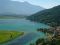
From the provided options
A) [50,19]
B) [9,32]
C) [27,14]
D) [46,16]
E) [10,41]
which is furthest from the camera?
[46,16]

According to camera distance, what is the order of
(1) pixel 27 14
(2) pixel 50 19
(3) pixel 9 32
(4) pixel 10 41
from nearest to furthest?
1. (4) pixel 10 41
2. (3) pixel 9 32
3. (1) pixel 27 14
4. (2) pixel 50 19

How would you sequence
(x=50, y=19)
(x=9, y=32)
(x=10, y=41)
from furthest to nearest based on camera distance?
(x=50, y=19) → (x=9, y=32) → (x=10, y=41)

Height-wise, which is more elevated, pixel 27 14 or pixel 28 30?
pixel 27 14

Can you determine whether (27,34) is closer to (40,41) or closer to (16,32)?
(16,32)

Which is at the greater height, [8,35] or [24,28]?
[24,28]

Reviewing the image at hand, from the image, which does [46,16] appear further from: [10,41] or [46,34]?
[10,41]

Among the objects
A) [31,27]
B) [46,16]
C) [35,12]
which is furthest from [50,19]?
[31,27]

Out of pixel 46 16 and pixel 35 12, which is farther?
pixel 46 16

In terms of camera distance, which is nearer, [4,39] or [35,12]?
[4,39]

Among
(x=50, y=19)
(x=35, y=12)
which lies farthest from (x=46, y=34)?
(x=50, y=19)
